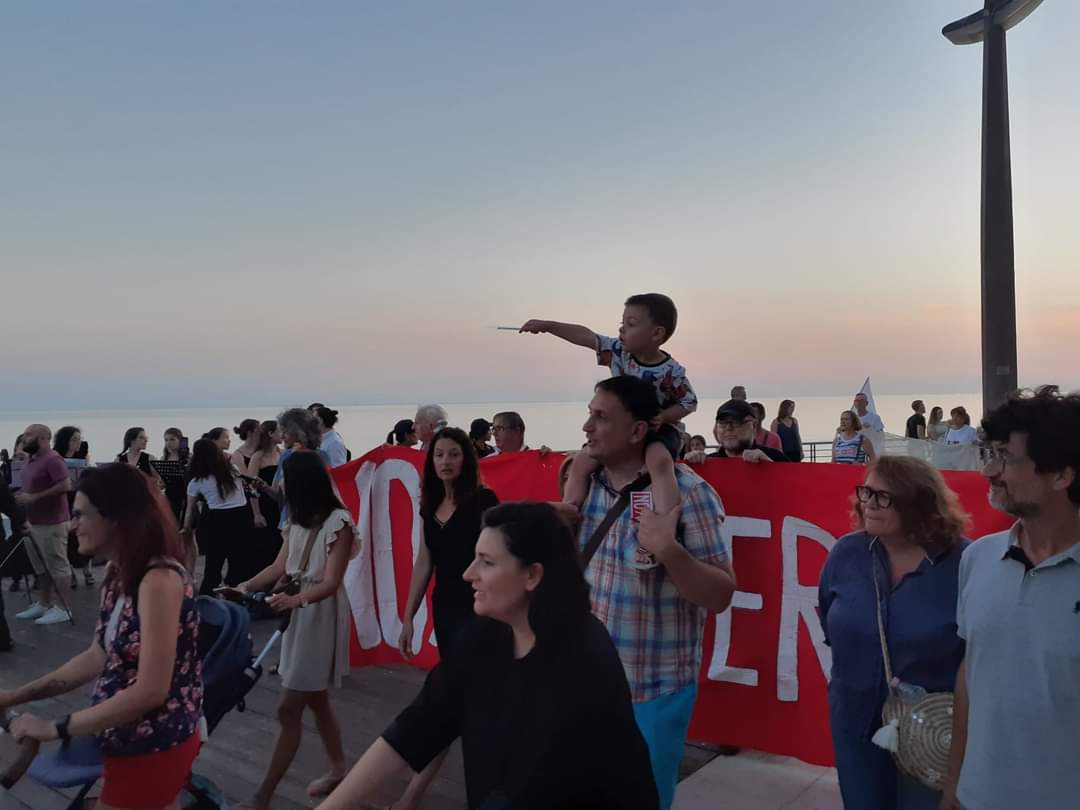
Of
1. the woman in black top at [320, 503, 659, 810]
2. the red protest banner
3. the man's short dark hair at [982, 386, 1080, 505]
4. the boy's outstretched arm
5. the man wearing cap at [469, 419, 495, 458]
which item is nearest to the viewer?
the woman in black top at [320, 503, 659, 810]

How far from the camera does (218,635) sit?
304 centimetres

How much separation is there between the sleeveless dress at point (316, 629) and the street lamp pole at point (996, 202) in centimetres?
576

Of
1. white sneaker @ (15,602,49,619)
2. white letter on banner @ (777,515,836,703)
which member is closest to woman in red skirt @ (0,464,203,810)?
A: white letter on banner @ (777,515,836,703)

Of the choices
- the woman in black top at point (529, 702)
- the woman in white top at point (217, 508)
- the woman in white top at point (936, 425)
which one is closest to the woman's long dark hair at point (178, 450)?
the woman in white top at point (217, 508)

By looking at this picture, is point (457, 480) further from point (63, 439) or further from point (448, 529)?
point (63, 439)

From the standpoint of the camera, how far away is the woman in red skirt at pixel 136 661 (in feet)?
8.27

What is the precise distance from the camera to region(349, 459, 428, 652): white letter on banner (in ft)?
20.7

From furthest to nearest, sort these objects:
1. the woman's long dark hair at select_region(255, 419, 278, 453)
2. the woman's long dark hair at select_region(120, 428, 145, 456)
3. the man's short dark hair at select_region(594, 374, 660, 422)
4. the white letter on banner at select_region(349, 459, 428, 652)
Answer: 1. the woman's long dark hair at select_region(120, 428, 145, 456)
2. the woman's long dark hair at select_region(255, 419, 278, 453)
3. the white letter on banner at select_region(349, 459, 428, 652)
4. the man's short dark hair at select_region(594, 374, 660, 422)

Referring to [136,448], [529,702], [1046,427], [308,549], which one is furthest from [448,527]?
[136,448]

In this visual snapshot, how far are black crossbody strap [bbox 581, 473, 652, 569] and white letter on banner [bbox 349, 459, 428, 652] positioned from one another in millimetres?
3630

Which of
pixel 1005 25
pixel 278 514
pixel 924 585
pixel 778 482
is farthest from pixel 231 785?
pixel 1005 25

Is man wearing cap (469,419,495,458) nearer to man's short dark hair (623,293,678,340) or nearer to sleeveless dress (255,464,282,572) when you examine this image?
sleeveless dress (255,464,282,572)

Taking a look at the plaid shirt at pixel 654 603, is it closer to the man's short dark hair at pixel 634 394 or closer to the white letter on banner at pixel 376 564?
the man's short dark hair at pixel 634 394

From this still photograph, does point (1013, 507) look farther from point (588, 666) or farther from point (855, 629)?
point (588, 666)
